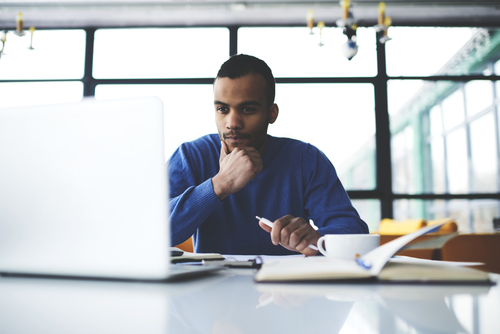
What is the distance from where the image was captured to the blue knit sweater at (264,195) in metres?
1.33

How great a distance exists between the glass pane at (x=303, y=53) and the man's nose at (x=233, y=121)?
10.8 ft

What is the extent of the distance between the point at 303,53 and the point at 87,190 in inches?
173

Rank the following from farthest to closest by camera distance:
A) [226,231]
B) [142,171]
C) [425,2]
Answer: [425,2] → [226,231] → [142,171]

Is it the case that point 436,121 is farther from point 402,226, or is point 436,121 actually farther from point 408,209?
point 402,226

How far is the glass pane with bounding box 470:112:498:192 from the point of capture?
441cm

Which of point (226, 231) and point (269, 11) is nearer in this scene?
point (226, 231)

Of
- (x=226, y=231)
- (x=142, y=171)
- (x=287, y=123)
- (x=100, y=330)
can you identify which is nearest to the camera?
(x=100, y=330)

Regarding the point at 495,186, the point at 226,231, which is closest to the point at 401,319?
the point at 226,231

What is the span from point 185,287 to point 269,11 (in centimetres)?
434

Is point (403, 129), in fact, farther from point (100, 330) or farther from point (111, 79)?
point (100, 330)

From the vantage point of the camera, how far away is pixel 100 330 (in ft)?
0.96

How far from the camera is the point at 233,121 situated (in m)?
1.37

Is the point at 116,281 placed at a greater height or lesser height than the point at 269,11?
lesser

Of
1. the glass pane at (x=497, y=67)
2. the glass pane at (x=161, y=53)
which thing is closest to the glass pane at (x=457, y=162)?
the glass pane at (x=497, y=67)
